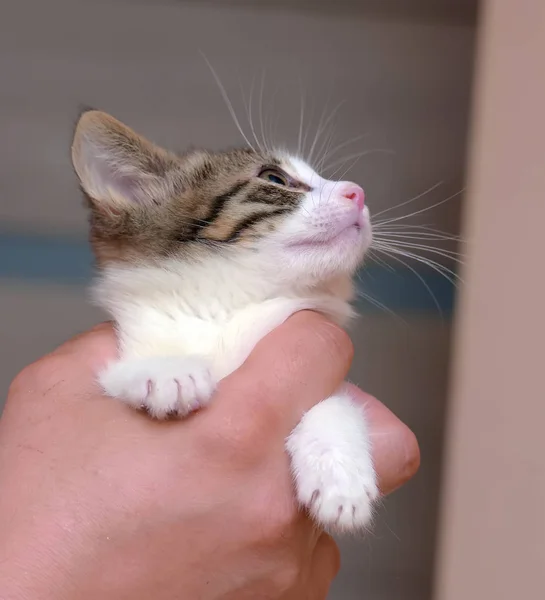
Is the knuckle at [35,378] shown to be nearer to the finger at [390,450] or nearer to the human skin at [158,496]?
the human skin at [158,496]

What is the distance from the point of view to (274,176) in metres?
0.89

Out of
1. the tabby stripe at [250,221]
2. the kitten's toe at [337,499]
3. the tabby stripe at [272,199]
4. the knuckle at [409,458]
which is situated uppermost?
the tabby stripe at [272,199]

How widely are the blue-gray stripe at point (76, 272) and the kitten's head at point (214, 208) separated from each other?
19.7 inches

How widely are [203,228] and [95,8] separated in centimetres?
83

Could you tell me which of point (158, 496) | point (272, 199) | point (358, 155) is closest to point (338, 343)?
point (272, 199)

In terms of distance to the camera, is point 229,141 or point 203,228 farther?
point 229,141

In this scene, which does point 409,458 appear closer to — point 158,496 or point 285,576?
point 285,576

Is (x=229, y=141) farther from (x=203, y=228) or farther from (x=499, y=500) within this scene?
(x=499, y=500)

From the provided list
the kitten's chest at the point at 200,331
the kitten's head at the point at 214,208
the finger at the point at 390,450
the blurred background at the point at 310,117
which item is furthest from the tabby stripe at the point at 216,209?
the blurred background at the point at 310,117

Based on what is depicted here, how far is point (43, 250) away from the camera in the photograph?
4.50ft

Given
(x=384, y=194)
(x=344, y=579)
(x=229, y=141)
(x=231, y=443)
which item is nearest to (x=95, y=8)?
(x=229, y=141)

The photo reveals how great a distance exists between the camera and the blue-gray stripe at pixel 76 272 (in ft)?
4.43

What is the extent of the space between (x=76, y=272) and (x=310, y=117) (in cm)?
65

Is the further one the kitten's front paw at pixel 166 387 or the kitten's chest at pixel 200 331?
the kitten's chest at pixel 200 331
